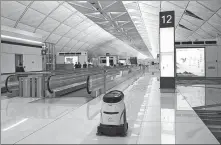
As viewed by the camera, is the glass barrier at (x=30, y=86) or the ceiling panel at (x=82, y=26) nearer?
the glass barrier at (x=30, y=86)

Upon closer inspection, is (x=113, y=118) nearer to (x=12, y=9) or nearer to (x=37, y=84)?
(x=37, y=84)

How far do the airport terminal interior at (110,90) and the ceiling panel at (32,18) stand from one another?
0.18 meters

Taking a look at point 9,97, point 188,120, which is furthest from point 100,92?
point 188,120

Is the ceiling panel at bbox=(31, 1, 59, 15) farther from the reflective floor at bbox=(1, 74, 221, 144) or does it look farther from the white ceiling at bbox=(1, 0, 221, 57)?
the reflective floor at bbox=(1, 74, 221, 144)

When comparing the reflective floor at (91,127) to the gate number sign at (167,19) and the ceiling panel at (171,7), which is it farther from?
the ceiling panel at (171,7)

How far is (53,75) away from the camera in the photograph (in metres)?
12.8

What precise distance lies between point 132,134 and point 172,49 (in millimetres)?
9673

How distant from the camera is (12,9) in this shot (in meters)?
29.2

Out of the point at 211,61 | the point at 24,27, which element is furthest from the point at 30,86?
the point at 24,27

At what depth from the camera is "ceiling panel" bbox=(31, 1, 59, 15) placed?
103 ft

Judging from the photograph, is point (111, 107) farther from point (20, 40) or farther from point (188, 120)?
point (20, 40)

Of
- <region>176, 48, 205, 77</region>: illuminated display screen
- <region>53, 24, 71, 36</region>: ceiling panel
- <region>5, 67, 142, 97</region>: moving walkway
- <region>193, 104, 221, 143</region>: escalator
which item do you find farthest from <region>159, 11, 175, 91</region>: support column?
<region>53, 24, 71, 36</region>: ceiling panel

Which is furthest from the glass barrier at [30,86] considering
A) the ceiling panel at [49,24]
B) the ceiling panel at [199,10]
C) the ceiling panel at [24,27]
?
the ceiling panel at [49,24]

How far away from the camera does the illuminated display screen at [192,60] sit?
20750mm
